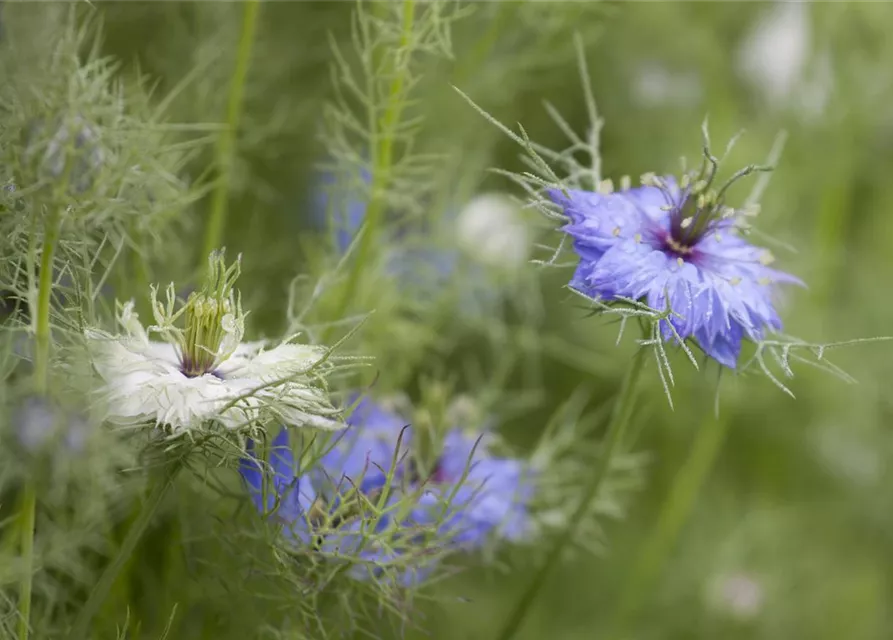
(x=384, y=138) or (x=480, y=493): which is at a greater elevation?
(x=384, y=138)

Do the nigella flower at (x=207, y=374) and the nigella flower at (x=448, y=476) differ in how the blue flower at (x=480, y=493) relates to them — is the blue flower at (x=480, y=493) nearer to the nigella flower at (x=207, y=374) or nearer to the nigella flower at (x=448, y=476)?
the nigella flower at (x=448, y=476)

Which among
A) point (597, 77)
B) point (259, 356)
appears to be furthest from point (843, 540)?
point (259, 356)

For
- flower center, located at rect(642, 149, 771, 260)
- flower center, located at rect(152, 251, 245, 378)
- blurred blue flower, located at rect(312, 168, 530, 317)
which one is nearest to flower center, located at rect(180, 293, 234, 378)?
flower center, located at rect(152, 251, 245, 378)

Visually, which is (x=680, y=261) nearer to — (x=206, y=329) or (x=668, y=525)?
(x=206, y=329)

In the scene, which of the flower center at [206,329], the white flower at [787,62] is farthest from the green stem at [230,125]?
the white flower at [787,62]

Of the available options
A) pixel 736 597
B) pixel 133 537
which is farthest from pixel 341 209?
pixel 736 597

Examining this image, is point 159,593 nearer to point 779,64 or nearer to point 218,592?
point 218,592
